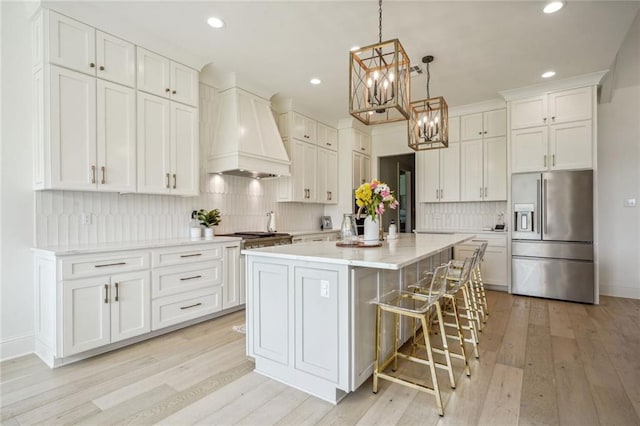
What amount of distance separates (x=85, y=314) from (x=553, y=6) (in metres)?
4.52

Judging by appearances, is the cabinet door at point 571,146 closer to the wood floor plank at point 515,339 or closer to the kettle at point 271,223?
the wood floor plank at point 515,339

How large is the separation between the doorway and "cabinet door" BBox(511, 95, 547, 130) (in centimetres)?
240

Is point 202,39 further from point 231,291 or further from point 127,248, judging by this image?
point 231,291

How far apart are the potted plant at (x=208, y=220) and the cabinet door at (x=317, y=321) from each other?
1.99 m

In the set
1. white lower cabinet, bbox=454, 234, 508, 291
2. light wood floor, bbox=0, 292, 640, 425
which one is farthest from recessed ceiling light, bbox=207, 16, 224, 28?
white lower cabinet, bbox=454, 234, 508, 291

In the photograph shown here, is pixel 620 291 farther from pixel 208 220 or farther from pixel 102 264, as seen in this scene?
pixel 102 264

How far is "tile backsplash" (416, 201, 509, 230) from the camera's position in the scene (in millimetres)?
5344

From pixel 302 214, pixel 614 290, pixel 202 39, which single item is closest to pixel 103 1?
pixel 202 39

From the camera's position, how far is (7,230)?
103 inches

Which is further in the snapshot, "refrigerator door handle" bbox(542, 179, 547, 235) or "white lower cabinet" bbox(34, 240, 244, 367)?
"refrigerator door handle" bbox(542, 179, 547, 235)

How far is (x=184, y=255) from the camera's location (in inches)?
128

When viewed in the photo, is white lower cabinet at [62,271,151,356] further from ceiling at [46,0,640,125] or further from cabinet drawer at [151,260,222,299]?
ceiling at [46,0,640,125]

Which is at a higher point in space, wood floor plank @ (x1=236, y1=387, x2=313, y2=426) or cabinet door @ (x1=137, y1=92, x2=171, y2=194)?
cabinet door @ (x1=137, y1=92, x2=171, y2=194)

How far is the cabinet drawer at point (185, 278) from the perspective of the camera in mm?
3045
